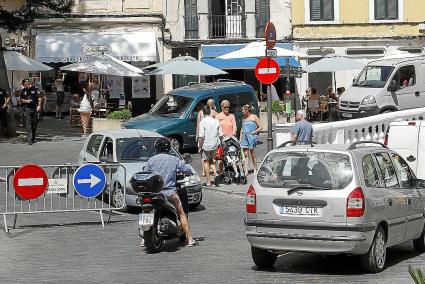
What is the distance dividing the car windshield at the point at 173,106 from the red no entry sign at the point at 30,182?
11491 millimetres

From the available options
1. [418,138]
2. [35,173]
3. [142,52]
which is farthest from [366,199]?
[142,52]

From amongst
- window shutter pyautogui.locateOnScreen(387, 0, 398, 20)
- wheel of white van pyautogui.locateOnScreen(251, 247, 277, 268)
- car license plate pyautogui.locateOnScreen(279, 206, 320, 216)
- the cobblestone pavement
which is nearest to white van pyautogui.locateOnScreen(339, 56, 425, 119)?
window shutter pyautogui.locateOnScreen(387, 0, 398, 20)

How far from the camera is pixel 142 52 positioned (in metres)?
40.7

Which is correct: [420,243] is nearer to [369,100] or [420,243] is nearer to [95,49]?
[369,100]

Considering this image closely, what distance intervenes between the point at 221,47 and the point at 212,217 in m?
25.0

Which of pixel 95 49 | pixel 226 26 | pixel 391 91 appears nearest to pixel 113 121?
pixel 391 91

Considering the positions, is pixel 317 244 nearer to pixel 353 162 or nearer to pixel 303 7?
pixel 353 162

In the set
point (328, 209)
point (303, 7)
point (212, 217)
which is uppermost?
point (303, 7)

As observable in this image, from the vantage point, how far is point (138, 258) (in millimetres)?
14375

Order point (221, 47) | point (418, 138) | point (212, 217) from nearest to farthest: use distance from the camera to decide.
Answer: point (212, 217), point (418, 138), point (221, 47)

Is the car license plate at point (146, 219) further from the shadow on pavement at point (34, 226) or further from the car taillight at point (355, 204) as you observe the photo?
the car taillight at point (355, 204)

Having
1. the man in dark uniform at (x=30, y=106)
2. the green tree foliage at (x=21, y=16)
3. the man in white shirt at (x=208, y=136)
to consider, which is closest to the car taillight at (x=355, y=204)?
the man in white shirt at (x=208, y=136)

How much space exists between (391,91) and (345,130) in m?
7.47

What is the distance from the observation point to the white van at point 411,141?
20.0m
